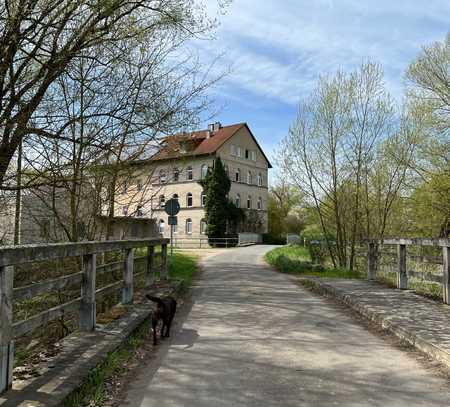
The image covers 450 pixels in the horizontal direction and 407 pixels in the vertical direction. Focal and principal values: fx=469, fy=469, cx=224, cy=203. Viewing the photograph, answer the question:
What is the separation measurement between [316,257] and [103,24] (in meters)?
15.3

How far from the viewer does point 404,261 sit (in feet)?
37.3

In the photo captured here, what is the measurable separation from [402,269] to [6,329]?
32.3 ft

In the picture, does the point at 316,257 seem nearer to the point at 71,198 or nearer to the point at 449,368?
the point at 71,198

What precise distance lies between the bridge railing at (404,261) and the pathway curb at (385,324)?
155 cm

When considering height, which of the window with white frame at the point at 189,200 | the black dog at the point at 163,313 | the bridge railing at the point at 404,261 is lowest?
the black dog at the point at 163,313

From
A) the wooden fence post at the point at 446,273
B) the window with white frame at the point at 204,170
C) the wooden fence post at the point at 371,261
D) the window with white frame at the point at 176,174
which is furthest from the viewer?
the window with white frame at the point at 204,170

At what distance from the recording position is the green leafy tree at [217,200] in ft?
154

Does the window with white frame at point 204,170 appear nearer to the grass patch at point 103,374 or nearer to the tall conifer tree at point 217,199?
the tall conifer tree at point 217,199

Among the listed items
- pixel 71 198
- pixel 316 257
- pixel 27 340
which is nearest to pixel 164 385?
pixel 27 340

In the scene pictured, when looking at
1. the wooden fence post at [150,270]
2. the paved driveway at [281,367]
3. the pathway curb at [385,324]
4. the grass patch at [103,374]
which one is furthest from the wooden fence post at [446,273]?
the wooden fence post at [150,270]

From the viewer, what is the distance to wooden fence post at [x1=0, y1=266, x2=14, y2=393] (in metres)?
3.62

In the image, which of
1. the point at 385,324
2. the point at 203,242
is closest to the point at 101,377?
the point at 385,324

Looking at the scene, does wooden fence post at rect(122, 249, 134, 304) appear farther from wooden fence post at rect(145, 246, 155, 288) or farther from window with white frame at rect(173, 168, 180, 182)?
window with white frame at rect(173, 168, 180, 182)

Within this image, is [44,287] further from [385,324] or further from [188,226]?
[188,226]
